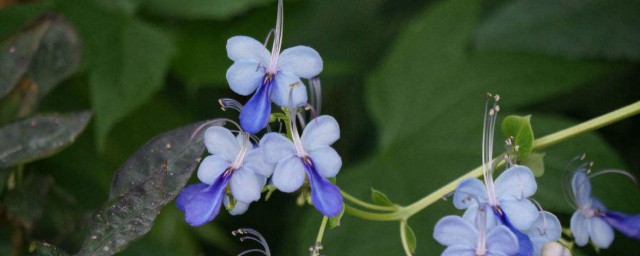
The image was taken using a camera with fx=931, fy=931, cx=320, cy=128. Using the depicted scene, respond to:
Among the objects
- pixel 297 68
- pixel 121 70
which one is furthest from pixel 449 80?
pixel 297 68

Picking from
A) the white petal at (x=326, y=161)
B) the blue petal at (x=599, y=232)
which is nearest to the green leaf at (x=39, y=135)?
the white petal at (x=326, y=161)

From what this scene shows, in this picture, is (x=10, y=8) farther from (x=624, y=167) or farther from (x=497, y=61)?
(x=624, y=167)

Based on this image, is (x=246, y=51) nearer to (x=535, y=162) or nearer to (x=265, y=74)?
(x=265, y=74)

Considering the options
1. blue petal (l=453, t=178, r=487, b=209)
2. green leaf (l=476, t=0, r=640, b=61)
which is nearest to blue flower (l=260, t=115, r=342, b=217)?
blue petal (l=453, t=178, r=487, b=209)

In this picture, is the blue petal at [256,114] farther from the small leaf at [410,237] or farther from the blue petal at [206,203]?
the small leaf at [410,237]

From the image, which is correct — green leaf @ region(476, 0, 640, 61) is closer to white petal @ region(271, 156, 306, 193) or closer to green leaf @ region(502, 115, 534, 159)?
green leaf @ region(502, 115, 534, 159)

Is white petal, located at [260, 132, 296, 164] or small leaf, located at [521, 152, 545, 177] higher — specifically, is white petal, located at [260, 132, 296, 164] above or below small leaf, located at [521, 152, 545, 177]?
below
